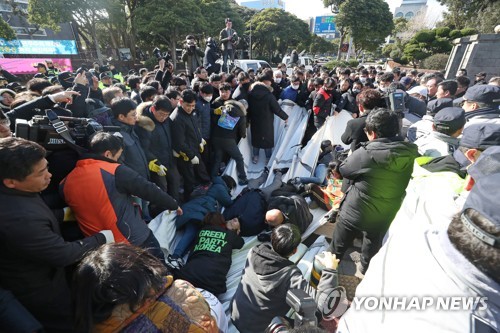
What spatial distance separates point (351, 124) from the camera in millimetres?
3088

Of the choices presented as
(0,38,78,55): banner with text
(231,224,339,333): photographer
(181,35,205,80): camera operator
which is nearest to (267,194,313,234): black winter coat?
(231,224,339,333): photographer

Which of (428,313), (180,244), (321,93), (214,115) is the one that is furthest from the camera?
(321,93)

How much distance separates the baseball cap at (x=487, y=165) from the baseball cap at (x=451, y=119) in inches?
49.0

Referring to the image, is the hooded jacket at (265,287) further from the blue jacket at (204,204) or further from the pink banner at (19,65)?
the pink banner at (19,65)

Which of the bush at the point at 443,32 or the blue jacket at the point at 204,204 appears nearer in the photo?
the blue jacket at the point at 204,204

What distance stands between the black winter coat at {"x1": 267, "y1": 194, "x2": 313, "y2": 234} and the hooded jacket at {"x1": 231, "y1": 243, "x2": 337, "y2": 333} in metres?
1.14

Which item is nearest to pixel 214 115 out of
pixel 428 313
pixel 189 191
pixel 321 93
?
pixel 189 191

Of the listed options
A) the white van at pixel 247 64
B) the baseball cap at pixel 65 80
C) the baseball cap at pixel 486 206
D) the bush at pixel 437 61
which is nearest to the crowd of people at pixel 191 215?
the baseball cap at pixel 486 206

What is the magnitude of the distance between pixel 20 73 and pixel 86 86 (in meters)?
14.4

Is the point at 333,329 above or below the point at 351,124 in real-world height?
below

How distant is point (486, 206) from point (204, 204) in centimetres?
284

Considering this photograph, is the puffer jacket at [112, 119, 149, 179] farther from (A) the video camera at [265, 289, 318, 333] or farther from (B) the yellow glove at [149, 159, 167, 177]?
(A) the video camera at [265, 289, 318, 333]

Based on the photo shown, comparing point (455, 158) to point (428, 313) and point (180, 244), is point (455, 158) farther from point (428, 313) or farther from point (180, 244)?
point (180, 244)

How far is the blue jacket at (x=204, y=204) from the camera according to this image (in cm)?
313
